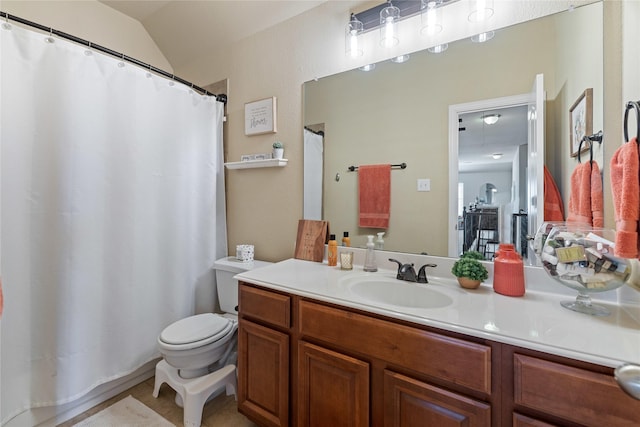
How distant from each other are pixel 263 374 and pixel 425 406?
0.73 meters

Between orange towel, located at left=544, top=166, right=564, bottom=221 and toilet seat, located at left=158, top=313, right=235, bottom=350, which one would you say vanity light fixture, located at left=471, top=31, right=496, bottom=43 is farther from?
toilet seat, located at left=158, top=313, right=235, bottom=350

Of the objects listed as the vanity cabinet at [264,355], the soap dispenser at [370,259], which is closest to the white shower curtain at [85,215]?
the vanity cabinet at [264,355]

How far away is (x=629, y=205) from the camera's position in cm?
74

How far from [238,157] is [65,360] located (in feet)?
5.08

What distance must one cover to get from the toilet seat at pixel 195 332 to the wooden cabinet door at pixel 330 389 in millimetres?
626

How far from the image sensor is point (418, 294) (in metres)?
1.22

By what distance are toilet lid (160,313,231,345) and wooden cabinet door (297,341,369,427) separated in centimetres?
65

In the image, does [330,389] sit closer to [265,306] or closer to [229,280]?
[265,306]

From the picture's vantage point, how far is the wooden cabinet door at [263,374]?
46.7 inches

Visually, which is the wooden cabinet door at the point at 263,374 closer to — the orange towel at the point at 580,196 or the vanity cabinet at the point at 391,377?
→ the vanity cabinet at the point at 391,377

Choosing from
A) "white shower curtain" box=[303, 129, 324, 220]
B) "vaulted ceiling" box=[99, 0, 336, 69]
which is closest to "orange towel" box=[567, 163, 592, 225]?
"white shower curtain" box=[303, 129, 324, 220]

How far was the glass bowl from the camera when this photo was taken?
33.4 inches

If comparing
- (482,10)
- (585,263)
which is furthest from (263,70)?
(585,263)

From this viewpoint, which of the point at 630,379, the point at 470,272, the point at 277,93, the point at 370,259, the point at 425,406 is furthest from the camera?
the point at 277,93
